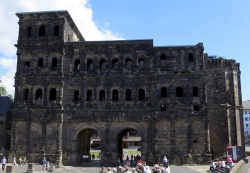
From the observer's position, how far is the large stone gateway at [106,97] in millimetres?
37906

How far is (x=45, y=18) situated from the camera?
41.0m

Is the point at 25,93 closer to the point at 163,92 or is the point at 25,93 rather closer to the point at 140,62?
the point at 140,62

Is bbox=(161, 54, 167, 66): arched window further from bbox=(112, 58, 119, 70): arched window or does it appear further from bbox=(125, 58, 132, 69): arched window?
bbox=(112, 58, 119, 70): arched window

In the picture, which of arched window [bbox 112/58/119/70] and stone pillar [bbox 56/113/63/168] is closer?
stone pillar [bbox 56/113/63/168]

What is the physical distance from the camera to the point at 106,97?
39219 millimetres

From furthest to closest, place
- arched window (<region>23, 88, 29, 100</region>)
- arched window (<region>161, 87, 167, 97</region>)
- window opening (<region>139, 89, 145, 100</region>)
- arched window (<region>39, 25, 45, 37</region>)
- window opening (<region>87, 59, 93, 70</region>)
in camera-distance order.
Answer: arched window (<region>39, 25, 45, 37</region>)
window opening (<region>87, 59, 93, 70</region>)
arched window (<region>23, 88, 29, 100</region>)
window opening (<region>139, 89, 145, 100</region>)
arched window (<region>161, 87, 167, 97</region>)

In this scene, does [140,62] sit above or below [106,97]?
above

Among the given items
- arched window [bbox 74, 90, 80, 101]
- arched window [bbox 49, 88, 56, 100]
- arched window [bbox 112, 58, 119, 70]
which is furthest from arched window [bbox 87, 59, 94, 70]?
arched window [bbox 49, 88, 56, 100]

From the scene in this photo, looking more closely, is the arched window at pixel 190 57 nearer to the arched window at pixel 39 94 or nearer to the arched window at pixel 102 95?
the arched window at pixel 102 95

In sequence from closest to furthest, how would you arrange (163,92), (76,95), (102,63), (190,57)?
1. (163,92)
2. (190,57)
3. (76,95)
4. (102,63)

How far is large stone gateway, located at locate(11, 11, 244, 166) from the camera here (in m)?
37.9

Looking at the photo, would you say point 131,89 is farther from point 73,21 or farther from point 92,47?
point 73,21

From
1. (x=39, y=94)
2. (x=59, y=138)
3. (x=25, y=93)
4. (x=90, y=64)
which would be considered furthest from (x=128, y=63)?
(x=25, y=93)

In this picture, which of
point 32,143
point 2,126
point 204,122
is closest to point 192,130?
point 204,122
